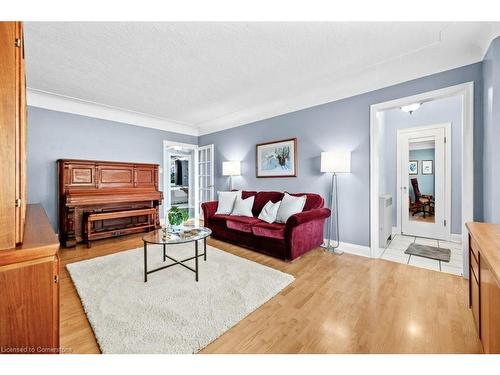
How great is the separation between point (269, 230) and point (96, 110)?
157 inches

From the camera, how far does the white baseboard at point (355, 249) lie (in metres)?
2.99

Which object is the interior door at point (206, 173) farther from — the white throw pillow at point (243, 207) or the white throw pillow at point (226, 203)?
the white throw pillow at point (243, 207)

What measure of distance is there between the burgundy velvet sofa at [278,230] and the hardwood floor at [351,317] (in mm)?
327

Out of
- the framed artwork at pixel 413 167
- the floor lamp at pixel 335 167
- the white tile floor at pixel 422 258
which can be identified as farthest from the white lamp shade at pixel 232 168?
the framed artwork at pixel 413 167

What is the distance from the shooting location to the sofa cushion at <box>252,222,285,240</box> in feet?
9.19

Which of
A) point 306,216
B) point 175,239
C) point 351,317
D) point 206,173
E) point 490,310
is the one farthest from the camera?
point 206,173

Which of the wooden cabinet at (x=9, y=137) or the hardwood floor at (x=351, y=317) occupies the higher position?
the wooden cabinet at (x=9, y=137)

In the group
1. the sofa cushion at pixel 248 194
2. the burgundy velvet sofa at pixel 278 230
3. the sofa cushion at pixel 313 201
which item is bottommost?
the burgundy velvet sofa at pixel 278 230

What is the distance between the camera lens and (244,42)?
214 cm

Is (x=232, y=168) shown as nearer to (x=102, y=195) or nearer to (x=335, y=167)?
(x=335, y=167)

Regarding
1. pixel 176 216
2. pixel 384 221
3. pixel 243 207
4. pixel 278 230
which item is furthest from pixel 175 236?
pixel 384 221

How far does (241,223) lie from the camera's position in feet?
10.9

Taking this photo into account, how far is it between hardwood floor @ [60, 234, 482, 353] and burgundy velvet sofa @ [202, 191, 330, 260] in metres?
0.33

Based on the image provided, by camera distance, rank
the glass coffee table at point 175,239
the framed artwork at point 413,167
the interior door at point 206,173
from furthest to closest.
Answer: the interior door at point 206,173 → the framed artwork at point 413,167 → the glass coffee table at point 175,239
